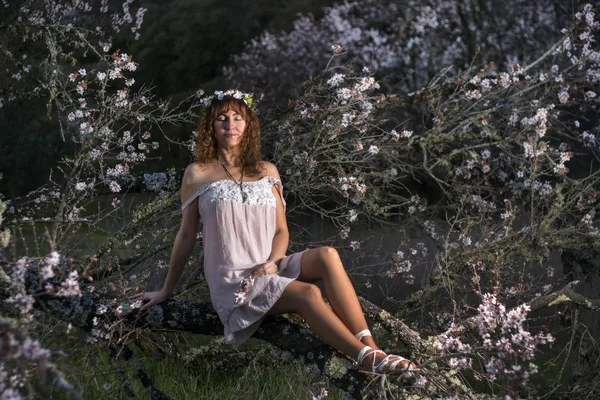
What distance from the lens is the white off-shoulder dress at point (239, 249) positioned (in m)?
2.92

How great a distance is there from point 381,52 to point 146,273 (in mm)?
5740

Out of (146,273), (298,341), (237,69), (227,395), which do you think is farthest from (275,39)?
(298,341)

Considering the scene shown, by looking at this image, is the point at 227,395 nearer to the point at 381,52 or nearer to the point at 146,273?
Answer: the point at 146,273

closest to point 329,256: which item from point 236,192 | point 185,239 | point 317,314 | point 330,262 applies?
point 330,262

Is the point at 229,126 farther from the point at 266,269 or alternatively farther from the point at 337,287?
the point at 337,287

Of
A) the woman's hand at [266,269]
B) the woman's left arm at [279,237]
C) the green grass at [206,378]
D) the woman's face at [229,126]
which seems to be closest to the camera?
the woman's hand at [266,269]

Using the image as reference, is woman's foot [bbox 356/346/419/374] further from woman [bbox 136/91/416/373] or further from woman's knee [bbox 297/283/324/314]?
woman's knee [bbox 297/283/324/314]

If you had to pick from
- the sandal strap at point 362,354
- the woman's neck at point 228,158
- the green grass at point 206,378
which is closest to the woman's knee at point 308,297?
the sandal strap at point 362,354

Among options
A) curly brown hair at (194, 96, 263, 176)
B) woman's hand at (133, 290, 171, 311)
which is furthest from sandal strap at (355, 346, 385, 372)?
curly brown hair at (194, 96, 263, 176)

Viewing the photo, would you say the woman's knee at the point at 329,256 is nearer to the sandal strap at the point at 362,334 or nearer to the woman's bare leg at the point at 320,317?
the woman's bare leg at the point at 320,317

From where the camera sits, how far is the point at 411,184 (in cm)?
789

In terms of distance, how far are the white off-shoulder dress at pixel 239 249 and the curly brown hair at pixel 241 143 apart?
0.50 ft

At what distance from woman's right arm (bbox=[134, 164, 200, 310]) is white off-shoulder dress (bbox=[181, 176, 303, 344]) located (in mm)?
45

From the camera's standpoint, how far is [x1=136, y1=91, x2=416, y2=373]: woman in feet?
9.31
